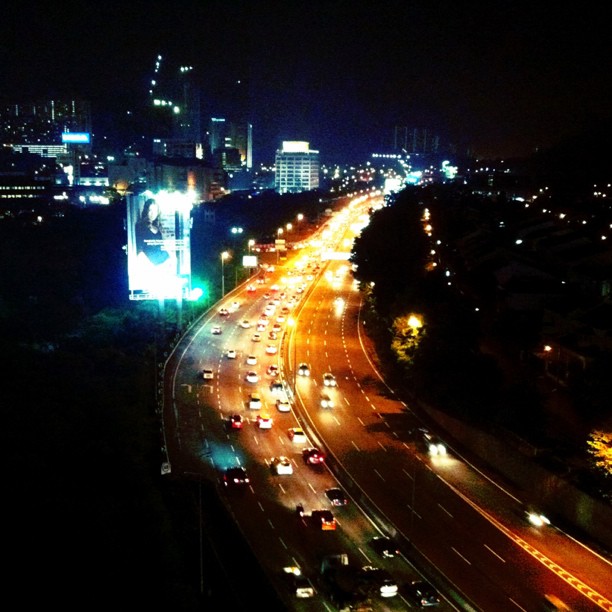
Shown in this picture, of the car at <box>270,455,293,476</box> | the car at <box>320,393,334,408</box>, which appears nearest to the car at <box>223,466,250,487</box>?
the car at <box>270,455,293,476</box>

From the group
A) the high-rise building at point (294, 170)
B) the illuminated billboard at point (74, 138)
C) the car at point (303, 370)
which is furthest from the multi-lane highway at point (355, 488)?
the high-rise building at point (294, 170)

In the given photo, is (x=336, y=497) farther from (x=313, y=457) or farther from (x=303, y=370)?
(x=303, y=370)

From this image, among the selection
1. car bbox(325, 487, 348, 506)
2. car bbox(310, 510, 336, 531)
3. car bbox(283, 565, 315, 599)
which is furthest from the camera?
car bbox(325, 487, 348, 506)

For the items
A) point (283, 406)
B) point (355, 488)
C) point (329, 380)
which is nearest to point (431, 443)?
point (355, 488)

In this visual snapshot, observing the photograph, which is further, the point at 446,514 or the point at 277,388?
the point at 277,388

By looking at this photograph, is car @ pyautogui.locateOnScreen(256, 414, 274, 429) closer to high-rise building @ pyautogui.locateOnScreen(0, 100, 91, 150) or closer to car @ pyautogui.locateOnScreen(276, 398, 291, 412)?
car @ pyautogui.locateOnScreen(276, 398, 291, 412)

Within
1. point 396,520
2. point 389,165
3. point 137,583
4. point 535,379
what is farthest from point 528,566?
point 389,165

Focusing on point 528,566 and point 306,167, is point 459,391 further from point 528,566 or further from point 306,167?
point 306,167
